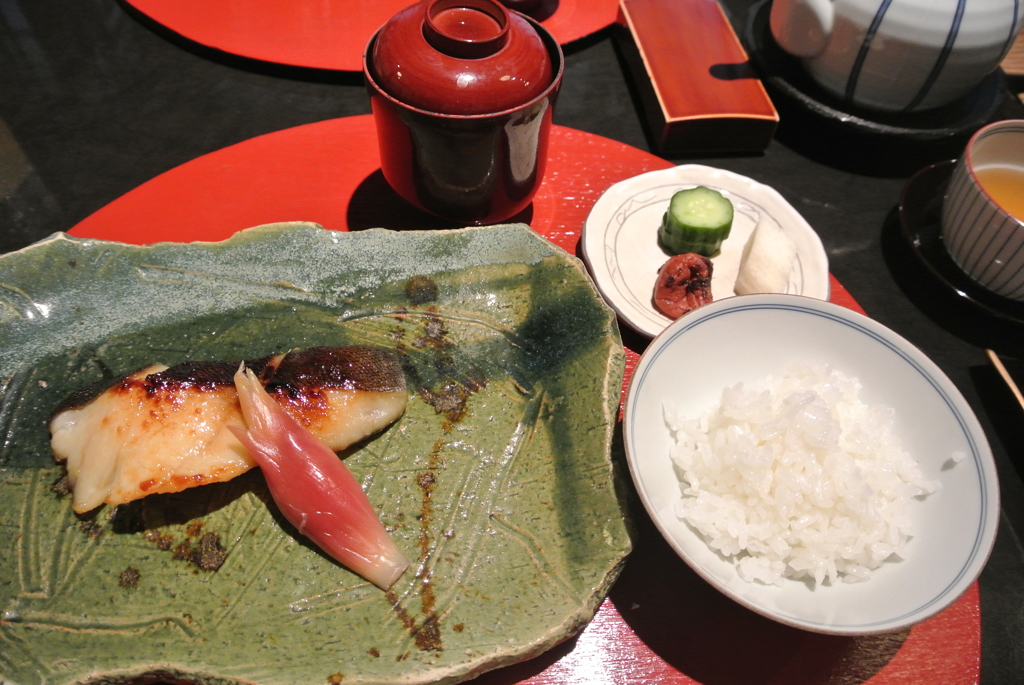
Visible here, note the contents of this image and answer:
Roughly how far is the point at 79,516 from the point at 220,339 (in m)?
0.48

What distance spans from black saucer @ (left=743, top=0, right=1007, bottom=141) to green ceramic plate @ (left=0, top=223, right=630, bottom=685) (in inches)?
55.2

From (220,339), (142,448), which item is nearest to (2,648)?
(142,448)

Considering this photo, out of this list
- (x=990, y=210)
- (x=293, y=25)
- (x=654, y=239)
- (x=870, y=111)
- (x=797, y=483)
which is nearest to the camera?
(x=797, y=483)

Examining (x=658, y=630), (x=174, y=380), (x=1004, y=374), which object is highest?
(x=174, y=380)

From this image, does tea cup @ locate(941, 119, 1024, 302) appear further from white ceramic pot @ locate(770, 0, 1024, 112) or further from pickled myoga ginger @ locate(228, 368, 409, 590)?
pickled myoga ginger @ locate(228, 368, 409, 590)

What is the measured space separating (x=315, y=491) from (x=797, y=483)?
1.00 m

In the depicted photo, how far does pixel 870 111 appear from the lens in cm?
222

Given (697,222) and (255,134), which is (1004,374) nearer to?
(697,222)

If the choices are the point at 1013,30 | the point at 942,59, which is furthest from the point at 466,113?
the point at 1013,30

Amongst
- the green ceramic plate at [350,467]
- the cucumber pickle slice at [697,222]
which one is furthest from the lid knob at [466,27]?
the cucumber pickle slice at [697,222]

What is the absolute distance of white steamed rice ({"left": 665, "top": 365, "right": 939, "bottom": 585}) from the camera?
1.18 metres

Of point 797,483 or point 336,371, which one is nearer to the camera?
point 797,483

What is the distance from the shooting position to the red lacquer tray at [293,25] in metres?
2.35

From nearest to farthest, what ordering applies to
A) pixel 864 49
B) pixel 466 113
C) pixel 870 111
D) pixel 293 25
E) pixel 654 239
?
1. pixel 466 113
2. pixel 654 239
3. pixel 864 49
4. pixel 870 111
5. pixel 293 25
